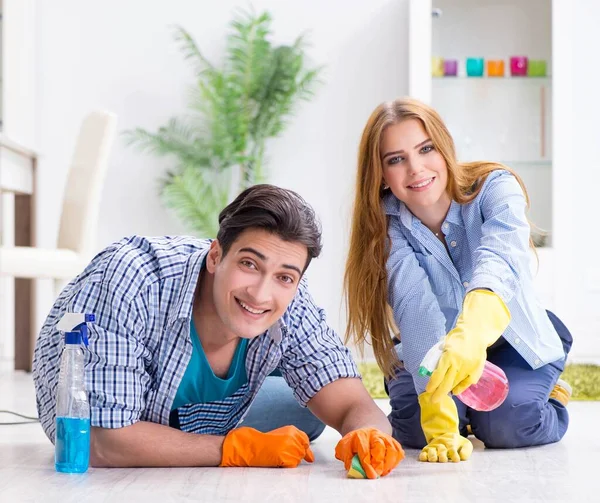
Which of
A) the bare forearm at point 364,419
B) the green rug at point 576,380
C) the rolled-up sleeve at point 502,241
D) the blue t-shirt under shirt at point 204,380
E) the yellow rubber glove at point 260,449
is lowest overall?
the green rug at point 576,380

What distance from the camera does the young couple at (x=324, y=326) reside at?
1.80 metres

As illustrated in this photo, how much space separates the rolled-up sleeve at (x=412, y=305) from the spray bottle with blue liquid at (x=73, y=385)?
74 centimetres

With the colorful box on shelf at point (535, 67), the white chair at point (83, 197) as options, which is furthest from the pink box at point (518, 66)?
A: the white chair at point (83, 197)

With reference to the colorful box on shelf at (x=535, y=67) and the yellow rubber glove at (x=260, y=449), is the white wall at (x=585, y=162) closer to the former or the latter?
the colorful box on shelf at (x=535, y=67)

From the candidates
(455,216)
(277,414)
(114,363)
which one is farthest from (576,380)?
(114,363)

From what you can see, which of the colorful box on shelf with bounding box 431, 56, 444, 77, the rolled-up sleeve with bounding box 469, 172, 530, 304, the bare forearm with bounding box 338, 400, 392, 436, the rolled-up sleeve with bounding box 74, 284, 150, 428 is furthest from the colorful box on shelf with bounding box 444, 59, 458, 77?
the rolled-up sleeve with bounding box 74, 284, 150, 428

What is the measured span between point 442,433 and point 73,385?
80 centimetres

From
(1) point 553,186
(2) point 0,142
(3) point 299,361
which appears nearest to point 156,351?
(3) point 299,361

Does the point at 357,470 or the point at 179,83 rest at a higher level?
the point at 179,83

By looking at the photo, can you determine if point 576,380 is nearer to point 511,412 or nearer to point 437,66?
point 511,412

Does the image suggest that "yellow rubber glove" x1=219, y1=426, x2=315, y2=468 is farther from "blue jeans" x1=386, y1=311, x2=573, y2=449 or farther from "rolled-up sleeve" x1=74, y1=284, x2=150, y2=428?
"blue jeans" x1=386, y1=311, x2=573, y2=449

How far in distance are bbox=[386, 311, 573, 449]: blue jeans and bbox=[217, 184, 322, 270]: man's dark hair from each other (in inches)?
27.1

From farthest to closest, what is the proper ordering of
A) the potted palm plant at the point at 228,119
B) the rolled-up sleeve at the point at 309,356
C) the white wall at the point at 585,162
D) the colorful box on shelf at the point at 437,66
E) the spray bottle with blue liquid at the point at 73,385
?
the white wall at the point at 585,162 < the potted palm plant at the point at 228,119 < the colorful box on shelf at the point at 437,66 < the rolled-up sleeve at the point at 309,356 < the spray bottle with blue liquid at the point at 73,385

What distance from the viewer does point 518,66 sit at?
5.00 metres
